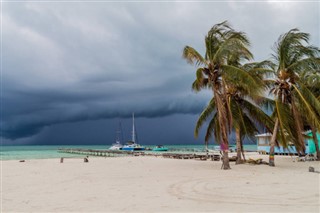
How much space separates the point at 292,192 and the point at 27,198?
8406 mm

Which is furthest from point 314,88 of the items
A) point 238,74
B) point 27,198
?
point 27,198

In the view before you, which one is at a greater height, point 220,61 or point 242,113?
point 220,61

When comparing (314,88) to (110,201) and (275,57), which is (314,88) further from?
(110,201)

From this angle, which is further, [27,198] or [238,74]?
[238,74]

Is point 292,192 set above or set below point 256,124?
below

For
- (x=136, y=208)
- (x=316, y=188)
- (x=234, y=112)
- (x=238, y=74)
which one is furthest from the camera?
(x=234, y=112)

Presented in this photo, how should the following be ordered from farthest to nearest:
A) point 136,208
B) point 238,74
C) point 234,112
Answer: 1. point 234,112
2. point 238,74
3. point 136,208

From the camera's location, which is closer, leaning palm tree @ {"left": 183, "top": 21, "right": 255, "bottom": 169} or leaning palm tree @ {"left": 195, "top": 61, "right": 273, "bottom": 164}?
leaning palm tree @ {"left": 183, "top": 21, "right": 255, "bottom": 169}

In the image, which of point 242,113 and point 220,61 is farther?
point 242,113

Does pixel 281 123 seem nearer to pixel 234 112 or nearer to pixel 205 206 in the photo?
pixel 234 112

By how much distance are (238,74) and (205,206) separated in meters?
10.6

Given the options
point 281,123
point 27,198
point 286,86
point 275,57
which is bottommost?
point 27,198

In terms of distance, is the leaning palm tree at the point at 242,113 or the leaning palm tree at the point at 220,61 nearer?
the leaning palm tree at the point at 220,61

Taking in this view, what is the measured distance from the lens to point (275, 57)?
19.2 metres
